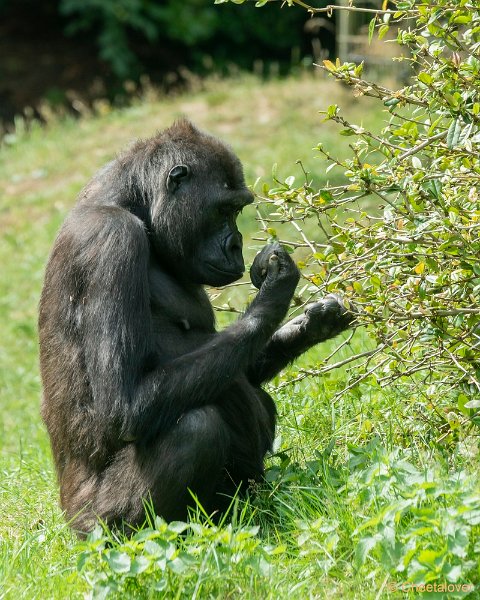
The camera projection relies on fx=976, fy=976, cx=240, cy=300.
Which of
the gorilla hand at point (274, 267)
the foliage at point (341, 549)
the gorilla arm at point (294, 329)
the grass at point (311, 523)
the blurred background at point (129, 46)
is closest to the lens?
the foliage at point (341, 549)

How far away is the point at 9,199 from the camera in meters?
13.9

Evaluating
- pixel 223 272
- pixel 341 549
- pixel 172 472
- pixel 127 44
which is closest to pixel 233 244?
pixel 223 272

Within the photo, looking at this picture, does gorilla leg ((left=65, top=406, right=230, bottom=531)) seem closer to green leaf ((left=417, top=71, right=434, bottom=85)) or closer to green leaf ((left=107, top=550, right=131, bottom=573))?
green leaf ((left=107, top=550, right=131, bottom=573))

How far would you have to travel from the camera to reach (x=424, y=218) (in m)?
4.16

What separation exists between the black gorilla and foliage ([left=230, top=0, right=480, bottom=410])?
35 centimetres

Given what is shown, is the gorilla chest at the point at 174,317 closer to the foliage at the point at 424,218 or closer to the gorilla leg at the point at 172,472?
the gorilla leg at the point at 172,472

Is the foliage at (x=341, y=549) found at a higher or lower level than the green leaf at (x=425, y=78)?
lower

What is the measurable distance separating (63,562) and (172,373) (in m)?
0.92

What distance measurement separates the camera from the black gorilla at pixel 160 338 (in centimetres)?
424

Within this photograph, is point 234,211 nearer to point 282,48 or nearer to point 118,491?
point 118,491

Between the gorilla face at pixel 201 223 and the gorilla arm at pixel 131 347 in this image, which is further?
the gorilla face at pixel 201 223

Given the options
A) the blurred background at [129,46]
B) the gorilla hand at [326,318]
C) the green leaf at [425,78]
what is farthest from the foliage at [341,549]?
the blurred background at [129,46]

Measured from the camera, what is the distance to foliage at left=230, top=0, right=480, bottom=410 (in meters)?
4.09

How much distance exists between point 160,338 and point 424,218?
136cm
